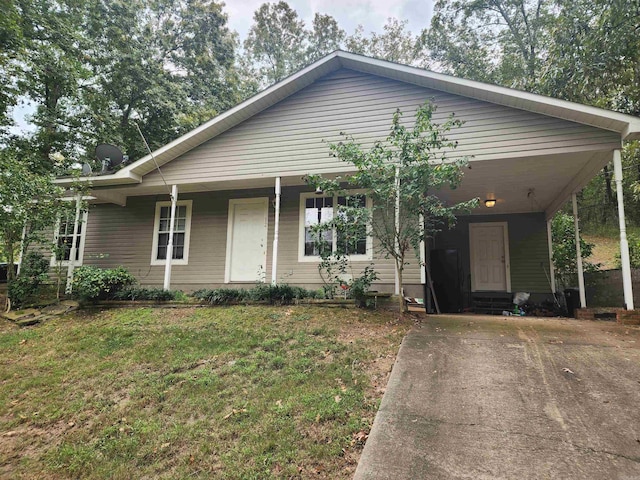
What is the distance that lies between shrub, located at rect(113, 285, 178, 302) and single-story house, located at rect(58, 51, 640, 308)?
1.28m

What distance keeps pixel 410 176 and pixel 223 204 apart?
17.6 ft

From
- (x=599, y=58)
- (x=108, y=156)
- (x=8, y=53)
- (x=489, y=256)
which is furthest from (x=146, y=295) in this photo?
(x=599, y=58)

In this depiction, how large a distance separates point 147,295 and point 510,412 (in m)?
7.27

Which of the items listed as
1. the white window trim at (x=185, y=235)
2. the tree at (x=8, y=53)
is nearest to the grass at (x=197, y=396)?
the white window trim at (x=185, y=235)

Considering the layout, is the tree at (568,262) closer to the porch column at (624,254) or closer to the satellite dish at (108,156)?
the porch column at (624,254)

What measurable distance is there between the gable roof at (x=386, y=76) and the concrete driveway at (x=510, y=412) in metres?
3.75

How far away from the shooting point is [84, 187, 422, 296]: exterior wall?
8.32 m

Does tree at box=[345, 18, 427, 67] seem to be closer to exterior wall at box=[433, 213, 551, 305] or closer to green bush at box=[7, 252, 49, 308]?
exterior wall at box=[433, 213, 551, 305]

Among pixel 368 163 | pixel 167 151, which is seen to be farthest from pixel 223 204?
pixel 368 163

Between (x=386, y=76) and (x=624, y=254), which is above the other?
(x=386, y=76)

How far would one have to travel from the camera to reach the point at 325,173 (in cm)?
771

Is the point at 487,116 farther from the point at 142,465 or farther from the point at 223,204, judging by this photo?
the point at 142,465

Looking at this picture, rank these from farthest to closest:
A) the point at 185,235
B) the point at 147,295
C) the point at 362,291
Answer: the point at 185,235 → the point at 147,295 → the point at 362,291

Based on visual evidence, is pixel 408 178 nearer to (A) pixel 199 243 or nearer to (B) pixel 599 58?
(A) pixel 199 243
